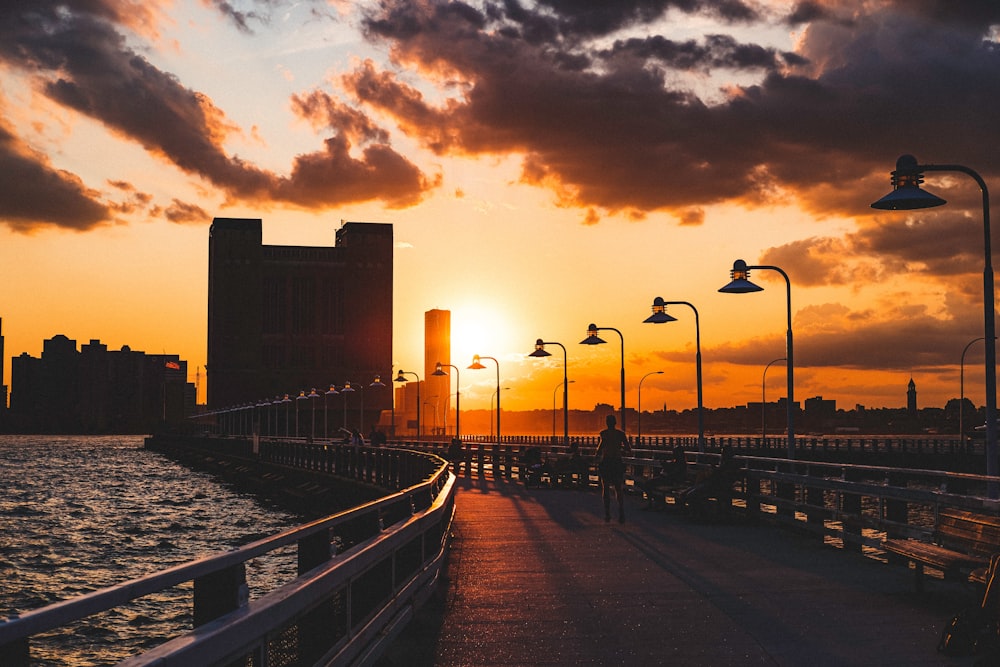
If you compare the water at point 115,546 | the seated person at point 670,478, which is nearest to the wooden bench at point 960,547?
the water at point 115,546

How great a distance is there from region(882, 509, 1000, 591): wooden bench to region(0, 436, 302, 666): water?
8.40m

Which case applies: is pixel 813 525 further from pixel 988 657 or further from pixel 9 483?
pixel 9 483

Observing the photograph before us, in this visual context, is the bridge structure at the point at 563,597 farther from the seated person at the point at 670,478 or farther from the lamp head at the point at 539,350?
the lamp head at the point at 539,350

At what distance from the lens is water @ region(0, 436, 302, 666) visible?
24047 millimetres

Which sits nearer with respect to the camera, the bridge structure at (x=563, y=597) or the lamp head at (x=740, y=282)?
the bridge structure at (x=563, y=597)

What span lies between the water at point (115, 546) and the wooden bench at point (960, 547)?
840 cm

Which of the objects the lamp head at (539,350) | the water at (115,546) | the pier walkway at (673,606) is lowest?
the water at (115,546)

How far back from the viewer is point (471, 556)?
53.2 feet

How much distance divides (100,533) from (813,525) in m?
37.7

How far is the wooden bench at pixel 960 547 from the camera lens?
33.8 ft

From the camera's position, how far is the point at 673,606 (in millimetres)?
11297

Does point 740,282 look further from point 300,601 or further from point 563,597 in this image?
point 300,601

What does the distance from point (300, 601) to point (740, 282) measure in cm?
2201

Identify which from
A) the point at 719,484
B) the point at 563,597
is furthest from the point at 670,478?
the point at 563,597
